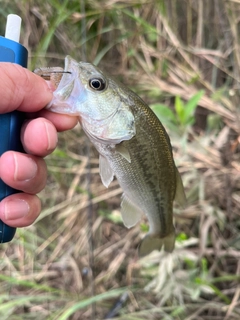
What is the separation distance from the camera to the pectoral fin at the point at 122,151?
0.94m

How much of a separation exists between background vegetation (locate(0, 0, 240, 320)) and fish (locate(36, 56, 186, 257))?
564 millimetres

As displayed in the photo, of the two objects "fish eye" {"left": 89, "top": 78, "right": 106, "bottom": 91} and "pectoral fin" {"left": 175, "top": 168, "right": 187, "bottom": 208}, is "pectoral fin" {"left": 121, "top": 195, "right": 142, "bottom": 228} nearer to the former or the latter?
"pectoral fin" {"left": 175, "top": 168, "right": 187, "bottom": 208}

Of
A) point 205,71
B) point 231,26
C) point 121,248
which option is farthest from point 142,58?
point 121,248

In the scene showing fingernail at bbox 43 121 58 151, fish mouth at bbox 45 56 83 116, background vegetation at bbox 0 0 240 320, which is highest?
fish mouth at bbox 45 56 83 116

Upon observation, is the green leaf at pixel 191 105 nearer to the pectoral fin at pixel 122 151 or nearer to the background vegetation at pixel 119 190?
the background vegetation at pixel 119 190

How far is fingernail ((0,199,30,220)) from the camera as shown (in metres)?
0.85

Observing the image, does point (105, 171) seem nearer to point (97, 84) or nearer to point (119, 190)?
point (97, 84)

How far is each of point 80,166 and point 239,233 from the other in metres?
0.97

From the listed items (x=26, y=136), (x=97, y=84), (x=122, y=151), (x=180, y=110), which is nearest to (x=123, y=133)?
(x=122, y=151)

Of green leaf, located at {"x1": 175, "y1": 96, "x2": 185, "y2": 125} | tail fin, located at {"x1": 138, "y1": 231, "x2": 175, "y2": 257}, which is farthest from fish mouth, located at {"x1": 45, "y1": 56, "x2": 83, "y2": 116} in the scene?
green leaf, located at {"x1": 175, "y1": 96, "x2": 185, "y2": 125}

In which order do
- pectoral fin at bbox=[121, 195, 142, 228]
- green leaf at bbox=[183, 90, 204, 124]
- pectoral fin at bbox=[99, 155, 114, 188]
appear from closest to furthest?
1. pectoral fin at bbox=[99, 155, 114, 188]
2. pectoral fin at bbox=[121, 195, 142, 228]
3. green leaf at bbox=[183, 90, 204, 124]

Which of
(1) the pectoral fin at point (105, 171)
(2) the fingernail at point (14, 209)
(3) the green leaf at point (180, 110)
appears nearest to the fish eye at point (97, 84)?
(1) the pectoral fin at point (105, 171)

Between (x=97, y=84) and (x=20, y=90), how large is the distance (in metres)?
0.22

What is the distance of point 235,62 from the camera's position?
186 cm
